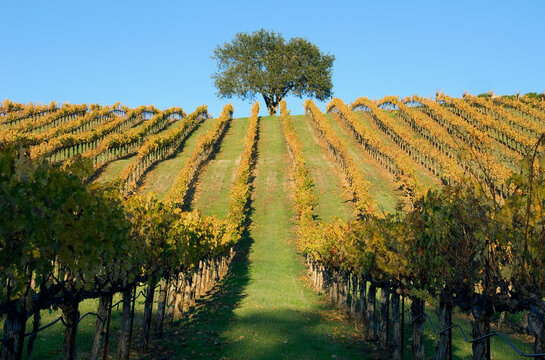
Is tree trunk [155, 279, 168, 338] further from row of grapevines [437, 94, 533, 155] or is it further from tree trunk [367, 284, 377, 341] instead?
row of grapevines [437, 94, 533, 155]

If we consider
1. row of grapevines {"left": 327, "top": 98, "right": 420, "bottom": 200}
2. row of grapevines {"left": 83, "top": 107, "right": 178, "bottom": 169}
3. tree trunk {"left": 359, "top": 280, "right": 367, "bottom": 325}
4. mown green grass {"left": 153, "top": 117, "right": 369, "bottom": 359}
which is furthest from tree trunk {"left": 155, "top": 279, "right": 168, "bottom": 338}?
row of grapevines {"left": 83, "top": 107, "right": 178, "bottom": 169}

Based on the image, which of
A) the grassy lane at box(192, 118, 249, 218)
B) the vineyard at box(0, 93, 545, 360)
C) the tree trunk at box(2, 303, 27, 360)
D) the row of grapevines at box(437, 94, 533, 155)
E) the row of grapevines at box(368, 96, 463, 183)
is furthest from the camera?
the row of grapevines at box(437, 94, 533, 155)

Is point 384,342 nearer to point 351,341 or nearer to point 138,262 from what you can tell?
point 351,341

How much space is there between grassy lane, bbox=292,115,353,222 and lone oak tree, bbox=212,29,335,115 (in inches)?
1208

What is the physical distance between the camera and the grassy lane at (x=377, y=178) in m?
48.4

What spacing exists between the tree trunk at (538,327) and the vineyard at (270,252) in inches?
1.3

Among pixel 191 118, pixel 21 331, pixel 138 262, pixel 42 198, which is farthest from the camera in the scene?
pixel 191 118

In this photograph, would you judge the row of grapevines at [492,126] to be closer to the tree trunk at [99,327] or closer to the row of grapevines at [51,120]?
the tree trunk at [99,327]

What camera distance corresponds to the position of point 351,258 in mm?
19625

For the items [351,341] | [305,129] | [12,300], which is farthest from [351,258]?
[305,129]

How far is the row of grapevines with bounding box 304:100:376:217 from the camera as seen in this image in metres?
43.6

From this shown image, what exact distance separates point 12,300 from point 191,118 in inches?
2986

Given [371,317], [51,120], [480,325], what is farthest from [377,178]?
[51,120]

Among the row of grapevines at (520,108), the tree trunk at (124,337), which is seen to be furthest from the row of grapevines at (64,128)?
A: the row of grapevines at (520,108)
